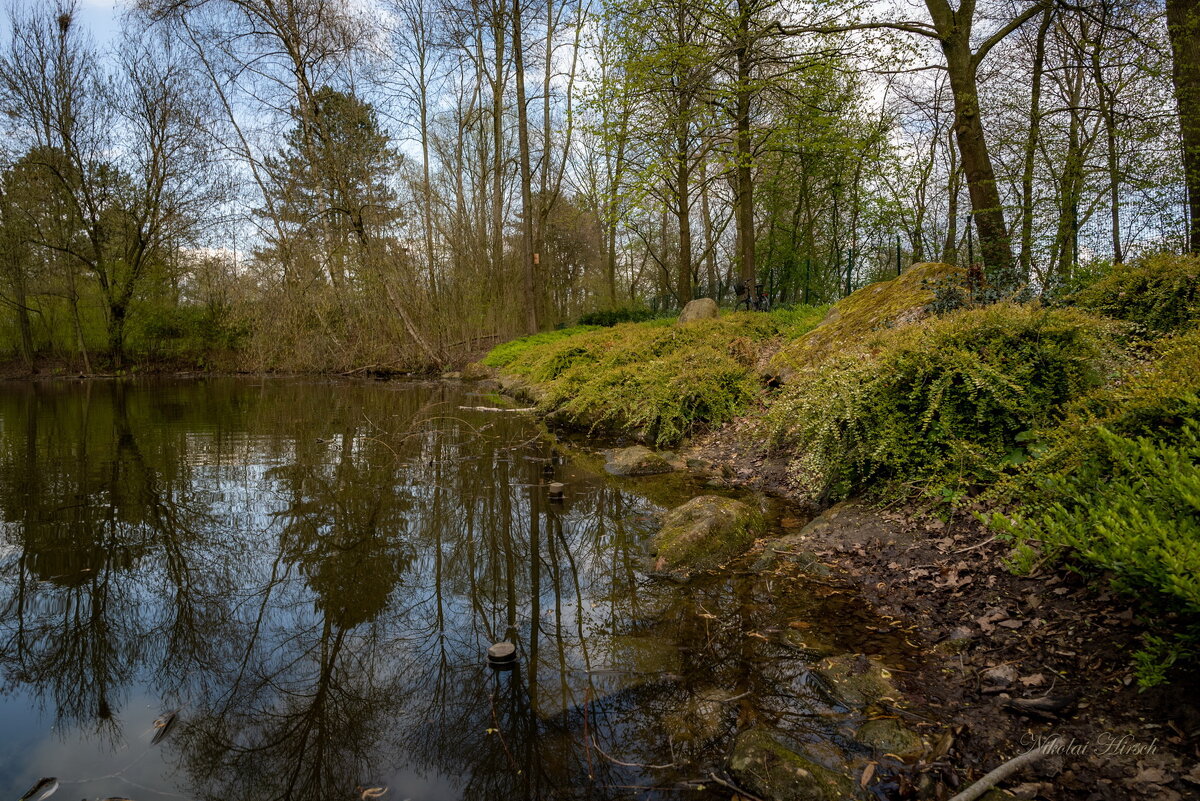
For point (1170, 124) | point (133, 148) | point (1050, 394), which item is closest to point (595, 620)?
point (1050, 394)

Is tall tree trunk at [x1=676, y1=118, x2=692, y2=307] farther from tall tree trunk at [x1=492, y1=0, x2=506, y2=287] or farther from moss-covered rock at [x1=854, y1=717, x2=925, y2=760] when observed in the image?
moss-covered rock at [x1=854, y1=717, x2=925, y2=760]

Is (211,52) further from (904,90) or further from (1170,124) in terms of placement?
(904,90)

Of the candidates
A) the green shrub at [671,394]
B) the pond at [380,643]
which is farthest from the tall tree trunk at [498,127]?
the pond at [380,643]

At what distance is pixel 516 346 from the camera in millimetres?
15906

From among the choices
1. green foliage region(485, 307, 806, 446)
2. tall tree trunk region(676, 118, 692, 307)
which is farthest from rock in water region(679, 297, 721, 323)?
tall tree trunk region(676, 118, 692, 307)

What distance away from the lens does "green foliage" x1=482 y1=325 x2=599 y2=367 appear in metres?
15.2

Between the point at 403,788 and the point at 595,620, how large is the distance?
3.85 feet

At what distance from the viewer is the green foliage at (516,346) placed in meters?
15.2

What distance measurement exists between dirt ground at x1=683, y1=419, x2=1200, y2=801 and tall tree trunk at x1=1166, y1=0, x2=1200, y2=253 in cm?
654

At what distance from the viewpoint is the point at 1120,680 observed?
1.80m

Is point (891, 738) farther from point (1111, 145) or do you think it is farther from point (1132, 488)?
point (1111, 145)

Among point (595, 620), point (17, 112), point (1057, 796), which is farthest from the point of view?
point (17, 112)

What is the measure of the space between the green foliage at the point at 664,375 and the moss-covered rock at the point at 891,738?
15.1 ft

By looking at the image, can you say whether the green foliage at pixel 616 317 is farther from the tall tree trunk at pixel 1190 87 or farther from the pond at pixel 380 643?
the pond at pixel 380 643
